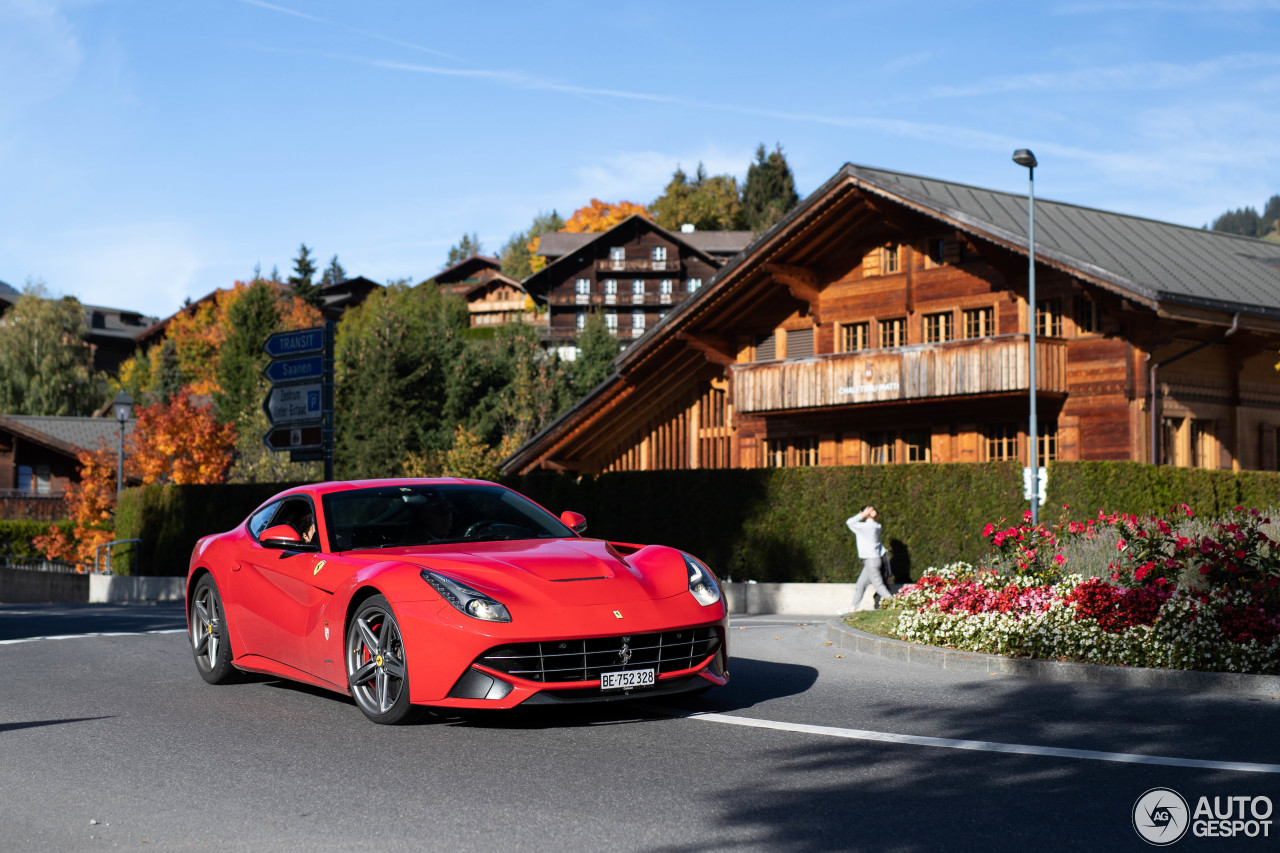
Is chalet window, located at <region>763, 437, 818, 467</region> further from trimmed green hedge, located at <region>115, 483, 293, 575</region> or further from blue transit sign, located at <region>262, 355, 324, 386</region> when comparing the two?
blue transit sign, located at <region>262, 355, 324, 386</region>

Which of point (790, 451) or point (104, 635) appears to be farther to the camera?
point (790, 451)

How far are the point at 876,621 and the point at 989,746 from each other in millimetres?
7040

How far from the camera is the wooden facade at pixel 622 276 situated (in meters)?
108

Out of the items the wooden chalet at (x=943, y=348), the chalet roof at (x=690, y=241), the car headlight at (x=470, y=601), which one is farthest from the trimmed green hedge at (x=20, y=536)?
the chalet roof at (x=690, y=241)

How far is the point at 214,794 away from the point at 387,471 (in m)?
65.9

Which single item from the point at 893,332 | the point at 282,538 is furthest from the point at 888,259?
the point at 282,538

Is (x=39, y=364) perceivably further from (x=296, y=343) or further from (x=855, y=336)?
(x=296, y=343)

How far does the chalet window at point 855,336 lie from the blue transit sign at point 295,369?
1822 cm

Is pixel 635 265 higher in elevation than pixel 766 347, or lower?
higher

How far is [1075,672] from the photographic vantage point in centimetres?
1031

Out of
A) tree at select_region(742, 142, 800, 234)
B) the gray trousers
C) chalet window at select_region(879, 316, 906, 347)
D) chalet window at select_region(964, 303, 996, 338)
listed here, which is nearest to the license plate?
the gray trousers

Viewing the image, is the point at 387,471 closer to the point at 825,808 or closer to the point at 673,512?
the point at 673,512

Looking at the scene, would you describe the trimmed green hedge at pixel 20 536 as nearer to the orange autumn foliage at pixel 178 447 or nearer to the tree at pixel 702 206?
the orange autumn foliage at pixel 178 447

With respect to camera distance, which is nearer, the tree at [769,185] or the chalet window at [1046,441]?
the chalet window at [1046,441]
